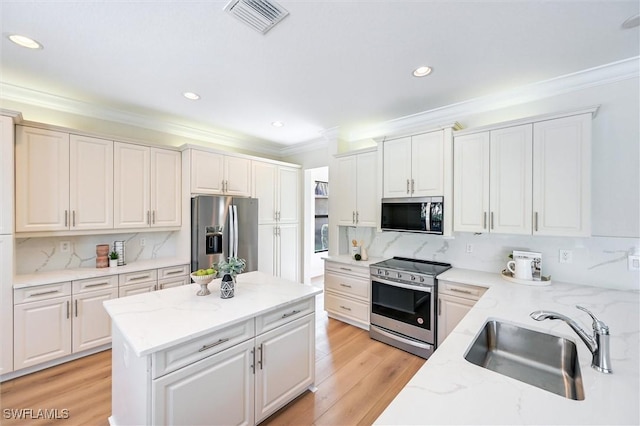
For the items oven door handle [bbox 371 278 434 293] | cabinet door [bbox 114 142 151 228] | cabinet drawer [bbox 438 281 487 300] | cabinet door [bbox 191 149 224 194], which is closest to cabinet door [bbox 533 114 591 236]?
cabinet drawer [bbox 438 281 487 300]

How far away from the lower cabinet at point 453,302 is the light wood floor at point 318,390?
0.46 m

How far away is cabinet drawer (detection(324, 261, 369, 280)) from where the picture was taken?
3.31 m

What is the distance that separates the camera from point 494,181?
8.45 feet

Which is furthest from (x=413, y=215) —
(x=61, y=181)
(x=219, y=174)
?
(x=61, y=181)

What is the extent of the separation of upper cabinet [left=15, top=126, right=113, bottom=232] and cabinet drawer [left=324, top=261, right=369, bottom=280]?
2680 mm

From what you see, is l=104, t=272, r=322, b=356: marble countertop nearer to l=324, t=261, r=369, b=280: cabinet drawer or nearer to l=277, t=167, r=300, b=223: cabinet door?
l=324, t=261, r=369, b=280: cabinet drawer

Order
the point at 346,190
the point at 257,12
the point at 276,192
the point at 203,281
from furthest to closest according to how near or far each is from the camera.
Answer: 1. the point at 276,192
2. the point at 346,190
3. the point at 203,281
4. the point at 257,12

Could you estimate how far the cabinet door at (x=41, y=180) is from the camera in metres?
2.48

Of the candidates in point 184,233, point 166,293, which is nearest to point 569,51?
point 166,293

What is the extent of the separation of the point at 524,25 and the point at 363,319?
10.2 feet

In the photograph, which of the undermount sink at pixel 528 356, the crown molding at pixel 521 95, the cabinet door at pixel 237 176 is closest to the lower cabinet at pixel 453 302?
the undermount sink at pixel 528 356

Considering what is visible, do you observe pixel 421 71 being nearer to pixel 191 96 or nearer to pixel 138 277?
pixel 191 96

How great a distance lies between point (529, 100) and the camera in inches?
104

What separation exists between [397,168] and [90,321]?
371 cm
